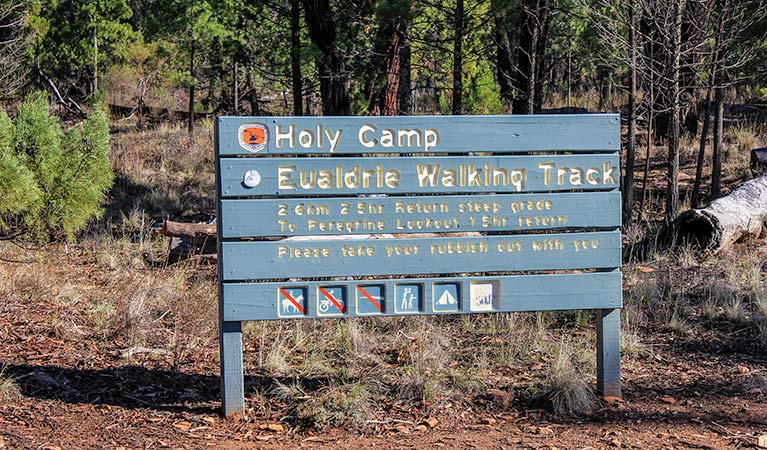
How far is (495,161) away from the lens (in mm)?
5055

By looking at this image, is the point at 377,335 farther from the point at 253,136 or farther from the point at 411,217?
the point at 253,136

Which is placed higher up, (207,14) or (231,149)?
(207,14)

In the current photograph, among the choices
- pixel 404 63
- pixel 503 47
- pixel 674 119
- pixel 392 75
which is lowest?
pixel 674 119

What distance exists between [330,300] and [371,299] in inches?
9.2

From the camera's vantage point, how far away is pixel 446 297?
5.08 meters

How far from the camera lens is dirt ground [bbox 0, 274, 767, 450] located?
15.2 feet

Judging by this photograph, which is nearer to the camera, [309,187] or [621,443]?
[621,443]

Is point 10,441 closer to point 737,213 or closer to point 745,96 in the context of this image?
point 737,213

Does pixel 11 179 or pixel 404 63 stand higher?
pixel 404 63

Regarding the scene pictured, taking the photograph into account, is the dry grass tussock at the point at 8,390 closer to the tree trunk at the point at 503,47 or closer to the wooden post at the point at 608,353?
the wooden post at the point at 608,353

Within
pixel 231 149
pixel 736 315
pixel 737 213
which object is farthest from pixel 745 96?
pixel 231 149

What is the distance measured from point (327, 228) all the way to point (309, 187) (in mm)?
249

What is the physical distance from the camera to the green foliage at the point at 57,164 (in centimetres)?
683

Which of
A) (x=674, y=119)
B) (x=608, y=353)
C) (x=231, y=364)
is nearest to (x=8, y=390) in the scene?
(x=231, y=364)
